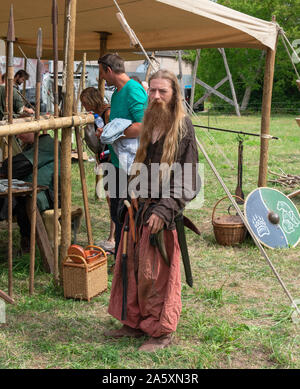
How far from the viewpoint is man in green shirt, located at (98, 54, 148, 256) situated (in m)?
3.92

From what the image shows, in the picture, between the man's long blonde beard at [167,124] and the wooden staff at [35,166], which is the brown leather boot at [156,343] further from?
the wooden staff at [35,166]

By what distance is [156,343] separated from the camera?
2973mm

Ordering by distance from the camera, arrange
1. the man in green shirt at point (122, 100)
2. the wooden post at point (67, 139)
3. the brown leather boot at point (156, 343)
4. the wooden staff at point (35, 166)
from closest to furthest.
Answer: the brown leather boot at point (156, 343) → the wooden staff at point (35, 166) → the wooden post at point (67, 139) → the man in green shirt at point (122, 100)

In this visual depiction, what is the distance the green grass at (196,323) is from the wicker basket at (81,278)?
0.20 feet

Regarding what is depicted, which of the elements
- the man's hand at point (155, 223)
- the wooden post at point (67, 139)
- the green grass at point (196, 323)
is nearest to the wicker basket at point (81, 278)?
the green grass at point (196, 323)

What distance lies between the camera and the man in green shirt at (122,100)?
154 inches

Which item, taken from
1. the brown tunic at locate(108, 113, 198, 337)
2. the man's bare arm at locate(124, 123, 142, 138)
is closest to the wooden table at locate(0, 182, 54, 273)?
the man's bare arm at locate(124, 123, 142, 138)

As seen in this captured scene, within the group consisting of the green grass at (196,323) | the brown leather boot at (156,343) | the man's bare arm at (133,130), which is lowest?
the green grass at (196,323)

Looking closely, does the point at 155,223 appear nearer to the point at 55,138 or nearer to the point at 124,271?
the point at 124,271

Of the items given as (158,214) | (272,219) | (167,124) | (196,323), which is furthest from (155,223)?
(272,219)

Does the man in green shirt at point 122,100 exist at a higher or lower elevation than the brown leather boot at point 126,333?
higher

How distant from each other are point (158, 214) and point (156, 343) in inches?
31.5

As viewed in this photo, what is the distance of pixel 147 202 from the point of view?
9.61 feet
